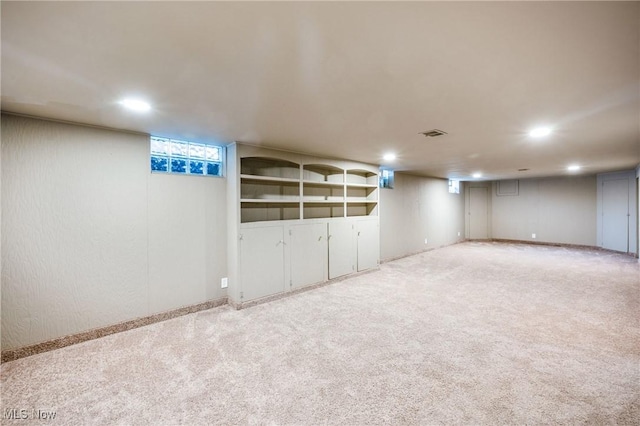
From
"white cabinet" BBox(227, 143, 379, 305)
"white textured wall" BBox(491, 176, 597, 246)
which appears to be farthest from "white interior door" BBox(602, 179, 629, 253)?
"white cabinet" BBox(227, 143, 379, 305)

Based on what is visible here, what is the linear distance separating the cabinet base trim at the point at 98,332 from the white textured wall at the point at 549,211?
396 inches

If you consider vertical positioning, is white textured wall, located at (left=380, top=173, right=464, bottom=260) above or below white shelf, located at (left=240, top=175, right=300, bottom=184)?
below

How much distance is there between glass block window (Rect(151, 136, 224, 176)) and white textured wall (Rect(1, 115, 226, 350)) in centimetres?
15

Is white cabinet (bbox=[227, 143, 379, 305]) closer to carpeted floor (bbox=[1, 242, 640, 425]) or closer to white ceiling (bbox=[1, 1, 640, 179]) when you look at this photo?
carpeted floor (bbox=[1, 242, 640, 425])

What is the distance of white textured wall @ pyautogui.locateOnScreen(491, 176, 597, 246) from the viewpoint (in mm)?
8219

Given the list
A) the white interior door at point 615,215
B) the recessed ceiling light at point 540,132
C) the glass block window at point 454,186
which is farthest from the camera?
the glass block window at point 454,186

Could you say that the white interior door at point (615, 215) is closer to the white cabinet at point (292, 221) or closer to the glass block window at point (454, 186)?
the glass block window at point (454, 186)

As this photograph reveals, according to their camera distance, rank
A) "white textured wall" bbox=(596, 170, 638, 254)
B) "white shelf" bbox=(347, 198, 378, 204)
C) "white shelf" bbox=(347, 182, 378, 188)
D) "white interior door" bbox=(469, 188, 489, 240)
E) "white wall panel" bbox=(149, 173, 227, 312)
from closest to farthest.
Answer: "white wall panel" bbox=(149, 173, 227, 312) < "white shelf" bbox=(347, 182, 378, 188) < "white shelf" bbox=(347, 198, 378, 204) < "white textured wall" bbox=(596, 170, 638, 254) < "white interior door" bbox=(469, 188, 489, 240)

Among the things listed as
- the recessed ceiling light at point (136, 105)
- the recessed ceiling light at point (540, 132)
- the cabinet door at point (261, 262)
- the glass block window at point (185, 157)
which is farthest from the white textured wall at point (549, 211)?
the recessed ceiling light at point (136, 105)

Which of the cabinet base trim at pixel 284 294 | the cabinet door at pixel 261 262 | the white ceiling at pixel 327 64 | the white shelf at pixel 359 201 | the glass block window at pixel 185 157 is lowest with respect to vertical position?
the cabinet base trim at pixel 284 294

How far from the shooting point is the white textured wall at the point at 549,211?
8219 millimetres

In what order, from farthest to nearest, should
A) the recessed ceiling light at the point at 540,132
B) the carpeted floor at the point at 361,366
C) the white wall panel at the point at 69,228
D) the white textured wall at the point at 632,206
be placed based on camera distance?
the white textured wall at the point at 632,206 → the recessed ceiling light at the point at 540,132 → the white wall panel at the point at 69,228 → the carpeted floor at the point at 361,366

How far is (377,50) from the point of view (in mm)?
1512

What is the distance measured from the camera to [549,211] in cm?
887
